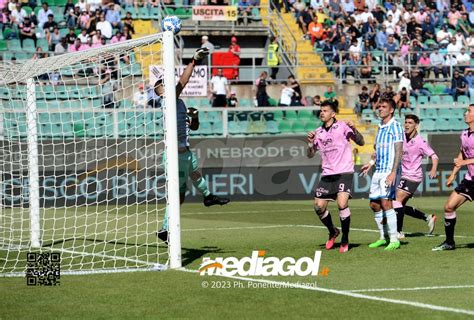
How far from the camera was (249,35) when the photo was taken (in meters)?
36.2

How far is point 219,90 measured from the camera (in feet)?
101

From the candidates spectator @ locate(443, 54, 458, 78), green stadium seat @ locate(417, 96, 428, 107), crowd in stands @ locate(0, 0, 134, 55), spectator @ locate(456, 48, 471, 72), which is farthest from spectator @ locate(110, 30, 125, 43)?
spectator @ locate(456, 48, 471, 72)

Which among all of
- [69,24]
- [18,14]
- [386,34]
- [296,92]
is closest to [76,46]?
[69,24]

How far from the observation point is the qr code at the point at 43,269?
11.2 m

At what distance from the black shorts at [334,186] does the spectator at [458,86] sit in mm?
20732

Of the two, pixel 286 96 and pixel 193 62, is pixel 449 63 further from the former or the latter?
pixel 193 62

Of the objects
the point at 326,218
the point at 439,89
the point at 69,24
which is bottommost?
the point at 326,218

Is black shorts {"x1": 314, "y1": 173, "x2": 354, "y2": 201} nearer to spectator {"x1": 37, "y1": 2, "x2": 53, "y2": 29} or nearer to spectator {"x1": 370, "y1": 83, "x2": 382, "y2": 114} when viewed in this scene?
spectator {"x1": 370, "y1": 83, "x2": 382, "y2": 114}

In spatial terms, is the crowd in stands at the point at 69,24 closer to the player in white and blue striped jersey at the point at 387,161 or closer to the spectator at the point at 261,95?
the spectator at the point at 261,95

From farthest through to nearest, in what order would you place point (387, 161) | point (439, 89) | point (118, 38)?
point (439, 89) → point (118, 38) → point (387, 161)

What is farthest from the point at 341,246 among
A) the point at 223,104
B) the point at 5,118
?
the point at 223,104

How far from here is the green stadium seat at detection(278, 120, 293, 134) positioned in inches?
1176

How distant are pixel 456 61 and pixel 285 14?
6.39 m

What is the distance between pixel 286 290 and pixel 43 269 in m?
3.49
